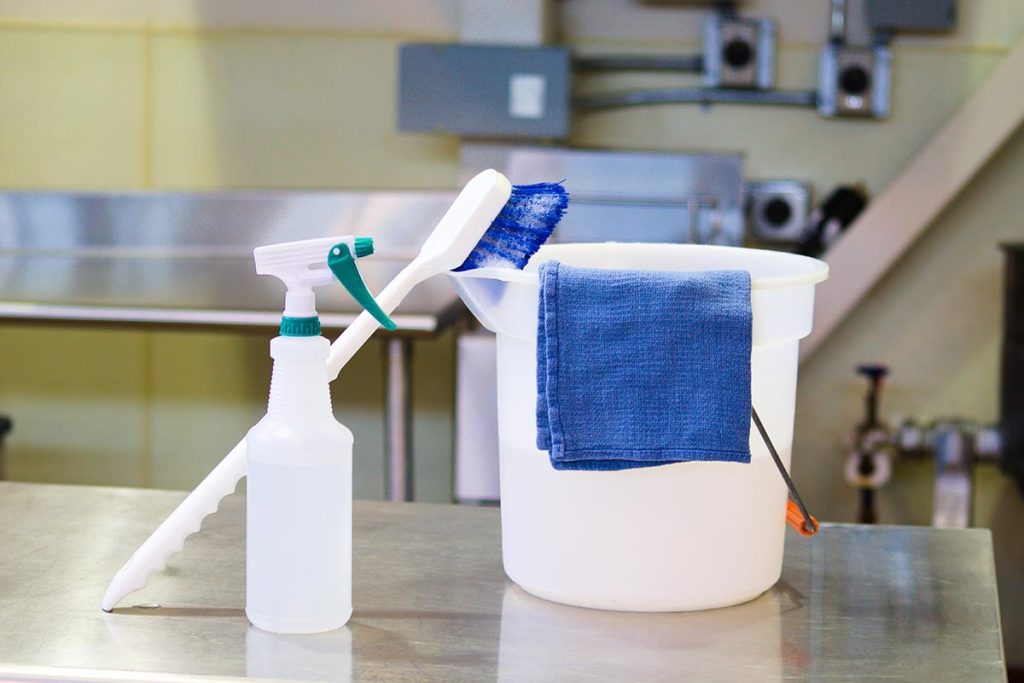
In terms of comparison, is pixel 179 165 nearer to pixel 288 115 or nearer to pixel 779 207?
pixel 288 115

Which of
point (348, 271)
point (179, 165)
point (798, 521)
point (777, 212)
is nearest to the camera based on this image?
point (348, 271)

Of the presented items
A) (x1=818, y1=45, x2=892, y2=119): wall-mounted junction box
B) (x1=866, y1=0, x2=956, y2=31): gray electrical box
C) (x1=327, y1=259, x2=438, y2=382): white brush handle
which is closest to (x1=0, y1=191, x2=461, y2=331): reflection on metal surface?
(x1=818, y1=45, x2=892, y2=119): wall-mounted junction box

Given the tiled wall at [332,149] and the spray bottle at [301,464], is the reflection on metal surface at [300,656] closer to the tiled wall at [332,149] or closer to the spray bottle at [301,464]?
the spray bottle at [301,464]

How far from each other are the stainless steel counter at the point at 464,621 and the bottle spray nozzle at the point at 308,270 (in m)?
0.20

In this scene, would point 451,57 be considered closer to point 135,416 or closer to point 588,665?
point 135,416

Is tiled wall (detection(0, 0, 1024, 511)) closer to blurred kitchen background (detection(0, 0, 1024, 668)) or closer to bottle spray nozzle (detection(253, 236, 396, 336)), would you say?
blurred kitchen background (detection(0, 0, 1024, 668))

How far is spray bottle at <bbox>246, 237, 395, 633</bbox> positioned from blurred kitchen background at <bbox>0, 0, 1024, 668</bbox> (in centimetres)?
178

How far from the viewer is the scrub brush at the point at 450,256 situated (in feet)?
2.56

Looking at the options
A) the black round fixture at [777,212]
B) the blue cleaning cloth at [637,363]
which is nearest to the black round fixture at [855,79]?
the black round fixture at [777,212]

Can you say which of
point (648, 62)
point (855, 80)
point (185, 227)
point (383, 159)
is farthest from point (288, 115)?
point (855, 80)

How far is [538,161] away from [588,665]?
1724mm

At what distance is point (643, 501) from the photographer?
786 millimetres

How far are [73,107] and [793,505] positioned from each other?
2190 millimetres

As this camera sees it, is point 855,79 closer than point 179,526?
No
